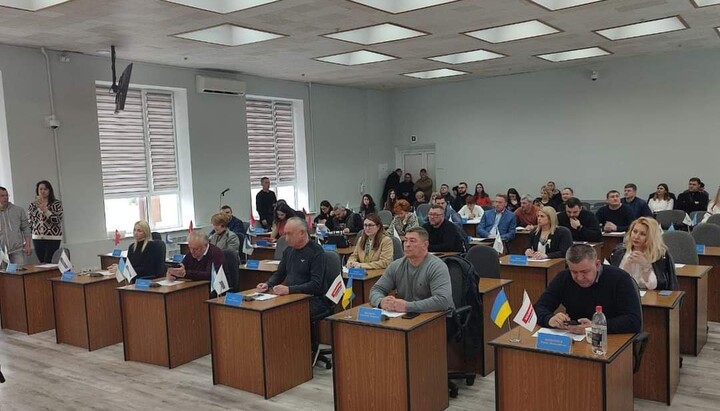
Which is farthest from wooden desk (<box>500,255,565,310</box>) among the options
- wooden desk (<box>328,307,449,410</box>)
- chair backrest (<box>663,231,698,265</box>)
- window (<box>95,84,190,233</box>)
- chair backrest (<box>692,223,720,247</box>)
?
window (<box>95,84,190,233</box>)

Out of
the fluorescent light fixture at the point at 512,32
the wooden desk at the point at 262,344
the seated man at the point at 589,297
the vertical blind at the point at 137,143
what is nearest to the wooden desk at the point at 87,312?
the wooden desk at the point at 262,344

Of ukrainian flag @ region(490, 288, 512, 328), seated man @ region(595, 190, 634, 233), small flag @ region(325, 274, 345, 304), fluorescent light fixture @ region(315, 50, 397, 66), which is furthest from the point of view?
fluorescent light fixture @ region(315, 50, 397, 66)

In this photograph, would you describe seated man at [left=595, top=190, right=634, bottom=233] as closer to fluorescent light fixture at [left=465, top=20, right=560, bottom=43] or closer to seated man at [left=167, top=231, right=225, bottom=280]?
fluorescent light fixture at [left=465, top=20, right=560, bottom=43]

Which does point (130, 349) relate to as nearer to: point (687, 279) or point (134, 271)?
point (134, 271)

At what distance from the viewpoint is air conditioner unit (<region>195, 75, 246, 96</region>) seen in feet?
32.5

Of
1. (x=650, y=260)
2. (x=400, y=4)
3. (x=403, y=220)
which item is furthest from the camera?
(x=403, y=220)

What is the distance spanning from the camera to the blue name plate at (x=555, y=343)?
2.84 metres

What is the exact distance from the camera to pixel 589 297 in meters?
3.24

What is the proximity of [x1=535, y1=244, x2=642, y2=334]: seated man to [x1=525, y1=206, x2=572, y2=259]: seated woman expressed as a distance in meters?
2.05

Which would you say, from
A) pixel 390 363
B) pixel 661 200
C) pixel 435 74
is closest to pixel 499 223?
pixel 661 200

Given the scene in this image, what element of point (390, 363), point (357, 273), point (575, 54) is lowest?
point (390, 363)

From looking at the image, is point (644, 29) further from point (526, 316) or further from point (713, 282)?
point (526, 316)

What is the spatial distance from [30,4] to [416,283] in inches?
199

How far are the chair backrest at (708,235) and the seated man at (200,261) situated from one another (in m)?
4.72
